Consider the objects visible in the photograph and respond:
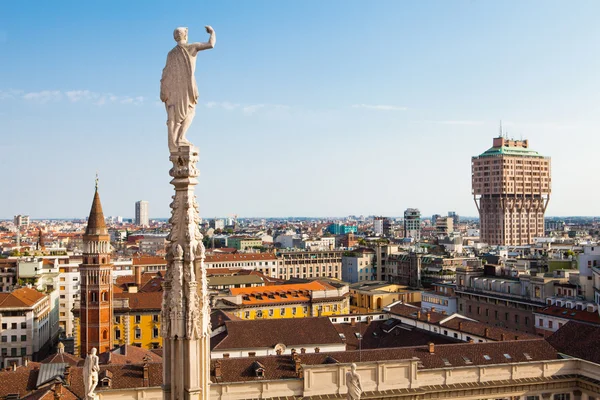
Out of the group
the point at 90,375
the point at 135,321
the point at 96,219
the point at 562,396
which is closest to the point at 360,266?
the point at 135,321

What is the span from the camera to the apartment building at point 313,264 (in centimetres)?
11562

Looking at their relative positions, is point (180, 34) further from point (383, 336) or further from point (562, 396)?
point (383, 336)

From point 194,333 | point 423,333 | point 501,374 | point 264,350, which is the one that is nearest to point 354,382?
point 194,333

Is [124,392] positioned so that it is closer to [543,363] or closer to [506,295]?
[543,363]

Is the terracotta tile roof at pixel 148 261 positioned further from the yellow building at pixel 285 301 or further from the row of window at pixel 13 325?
the row of window at pixel 13 325

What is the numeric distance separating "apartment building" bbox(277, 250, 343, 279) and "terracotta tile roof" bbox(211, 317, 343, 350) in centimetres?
6811

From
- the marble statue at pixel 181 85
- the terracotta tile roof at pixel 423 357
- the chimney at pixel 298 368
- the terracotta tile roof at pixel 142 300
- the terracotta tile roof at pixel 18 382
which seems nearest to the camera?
the marble statue at pixel 181 85

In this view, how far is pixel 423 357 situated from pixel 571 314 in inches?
974

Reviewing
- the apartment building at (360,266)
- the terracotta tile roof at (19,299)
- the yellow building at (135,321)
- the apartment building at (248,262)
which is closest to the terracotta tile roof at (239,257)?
the apartment building at (248,262)

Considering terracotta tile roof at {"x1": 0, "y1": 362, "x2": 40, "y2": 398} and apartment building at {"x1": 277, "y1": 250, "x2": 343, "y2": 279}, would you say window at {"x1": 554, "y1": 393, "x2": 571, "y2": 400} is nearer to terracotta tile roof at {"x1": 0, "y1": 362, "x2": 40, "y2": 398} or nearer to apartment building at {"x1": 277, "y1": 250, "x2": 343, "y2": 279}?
terracotta tile roof at {"x1": 0, "y1": 362, "x2": 40, "y2": 398}

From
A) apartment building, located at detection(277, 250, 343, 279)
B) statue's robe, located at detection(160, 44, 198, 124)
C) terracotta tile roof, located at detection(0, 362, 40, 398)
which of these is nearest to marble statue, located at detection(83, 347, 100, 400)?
statue's robe, located at detection(160, 44, 198, 124)

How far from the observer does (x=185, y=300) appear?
314 inches

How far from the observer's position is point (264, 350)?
144 ft

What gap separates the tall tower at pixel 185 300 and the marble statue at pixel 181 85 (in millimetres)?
357
